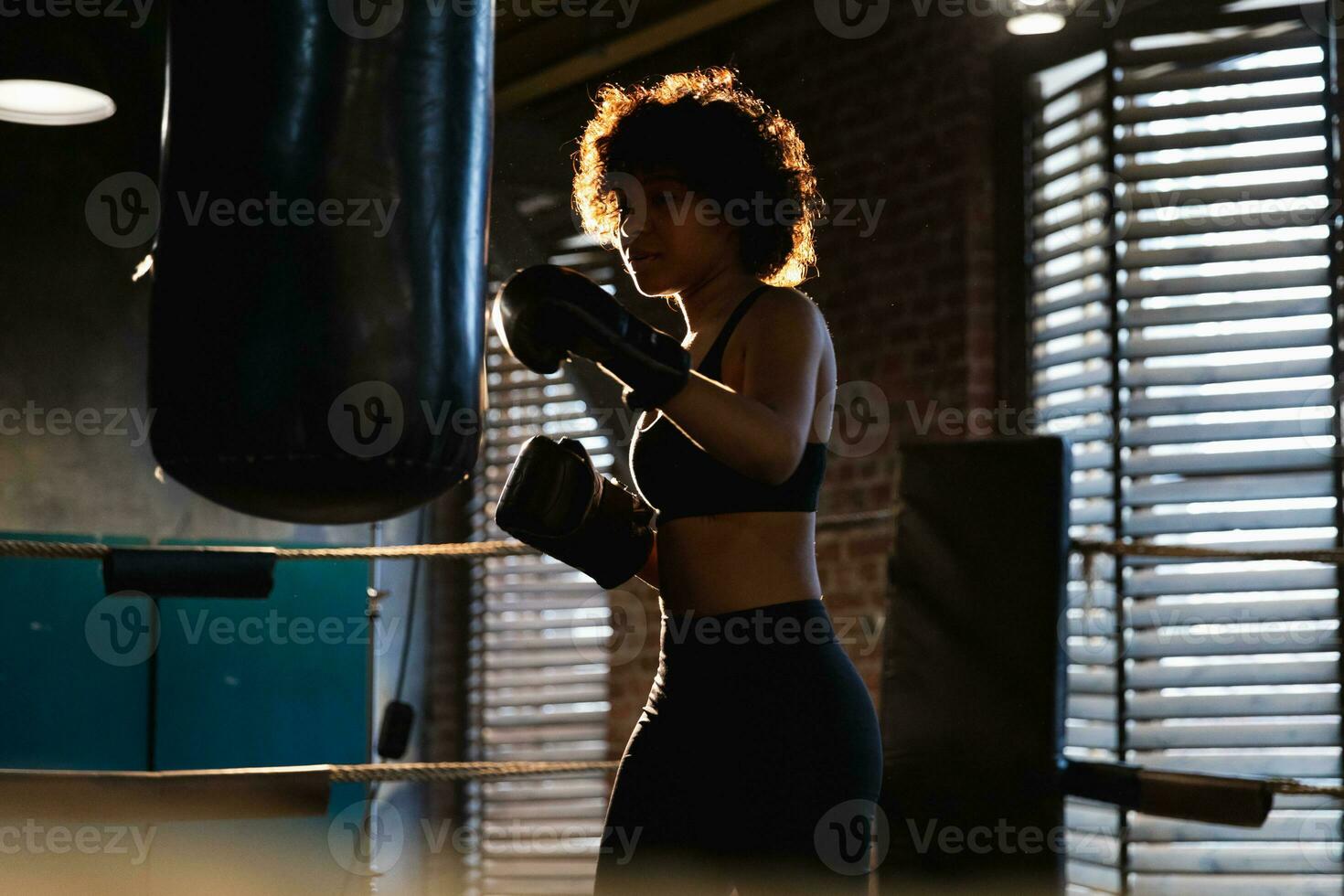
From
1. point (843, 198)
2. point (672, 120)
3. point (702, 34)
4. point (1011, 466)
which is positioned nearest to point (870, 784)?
point (672, 120)

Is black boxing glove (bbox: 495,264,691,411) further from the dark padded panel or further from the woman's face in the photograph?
the dark padded panel

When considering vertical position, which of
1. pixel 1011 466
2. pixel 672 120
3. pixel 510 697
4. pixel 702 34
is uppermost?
pixel 702 34

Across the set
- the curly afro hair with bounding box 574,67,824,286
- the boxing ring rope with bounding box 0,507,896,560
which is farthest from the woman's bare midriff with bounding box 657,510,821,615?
the boxing ring rope with bounding box 0,507,896,560

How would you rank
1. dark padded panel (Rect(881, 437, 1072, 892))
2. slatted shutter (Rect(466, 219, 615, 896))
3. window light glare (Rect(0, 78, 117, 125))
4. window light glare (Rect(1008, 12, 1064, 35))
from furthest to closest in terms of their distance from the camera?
slatted shutter (Rect(466, 219, 615, 896)) → window light glare (Rect(1008, 12, 1064, 35)) → window light glare (Rect(0, 78, 117, 125)) → dark padded panel (Rect(881, 437, 1072, 892))

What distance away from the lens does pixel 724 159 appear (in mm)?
1481

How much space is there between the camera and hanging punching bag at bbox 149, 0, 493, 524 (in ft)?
4.78

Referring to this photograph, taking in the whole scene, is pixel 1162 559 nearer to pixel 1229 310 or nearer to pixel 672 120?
pixel 1229 310

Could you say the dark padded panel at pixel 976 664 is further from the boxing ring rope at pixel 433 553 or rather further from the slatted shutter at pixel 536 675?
the slatted shutter at pixel 536 675

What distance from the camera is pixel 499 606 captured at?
4703 mm

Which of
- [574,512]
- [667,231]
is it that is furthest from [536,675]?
[667,231]

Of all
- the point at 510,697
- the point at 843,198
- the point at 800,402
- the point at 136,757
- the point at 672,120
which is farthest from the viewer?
the point at 510,697

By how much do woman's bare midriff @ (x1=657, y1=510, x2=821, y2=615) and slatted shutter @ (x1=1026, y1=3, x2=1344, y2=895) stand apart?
1754 millimetres

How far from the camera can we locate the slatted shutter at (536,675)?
4398 mm

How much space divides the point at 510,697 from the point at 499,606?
1.02 feet
